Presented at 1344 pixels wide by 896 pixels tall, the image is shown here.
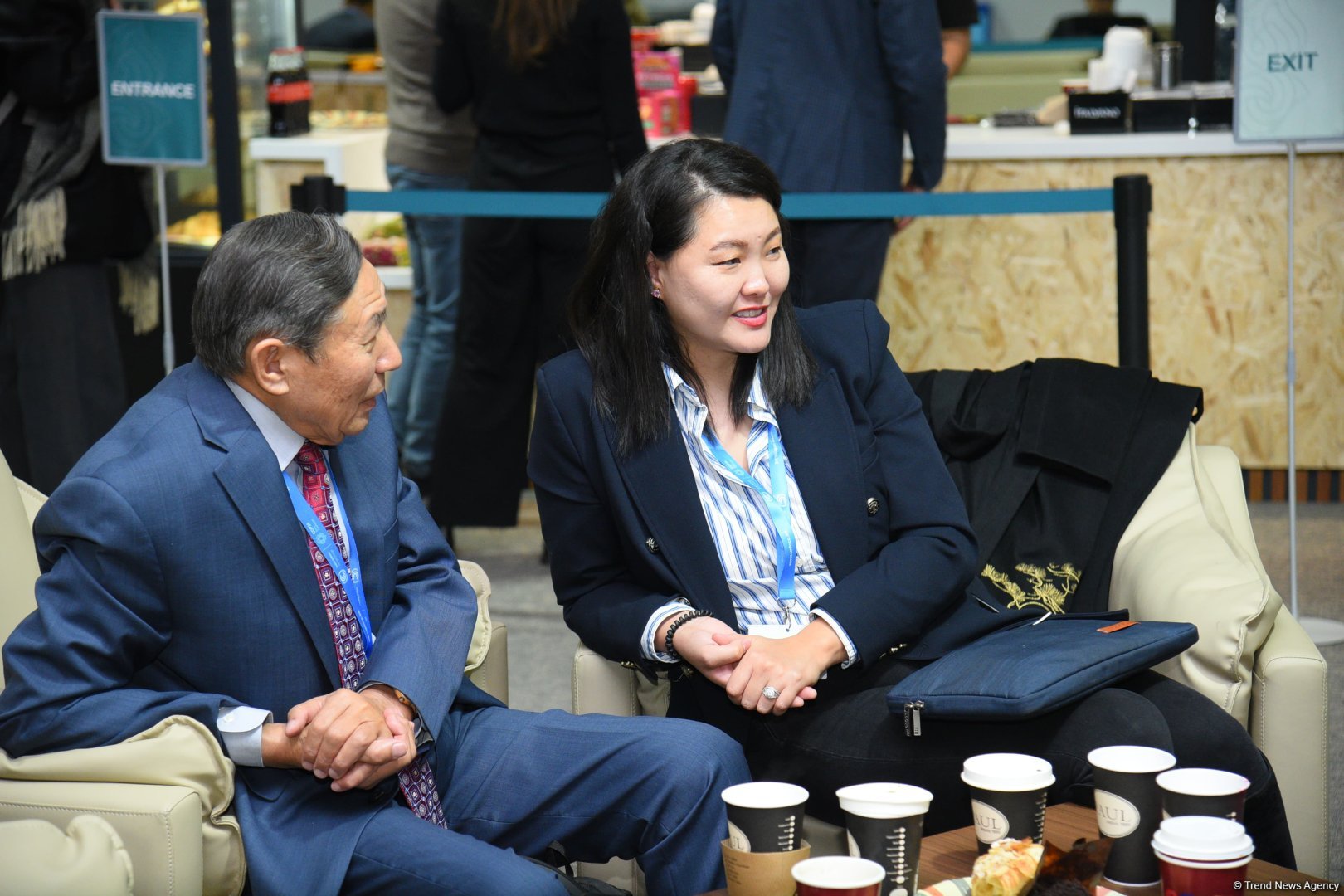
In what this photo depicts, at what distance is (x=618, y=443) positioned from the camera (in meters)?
2.40

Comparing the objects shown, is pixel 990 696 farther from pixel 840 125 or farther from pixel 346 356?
pixel 840 125

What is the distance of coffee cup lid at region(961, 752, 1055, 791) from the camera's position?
172 centimetres

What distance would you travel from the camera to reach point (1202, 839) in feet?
5.10

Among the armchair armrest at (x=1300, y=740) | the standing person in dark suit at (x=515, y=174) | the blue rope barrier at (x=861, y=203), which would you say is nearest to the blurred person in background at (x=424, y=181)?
the standing person in dark suit at (x=515, y=174)

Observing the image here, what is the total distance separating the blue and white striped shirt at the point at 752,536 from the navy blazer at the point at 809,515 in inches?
1.2

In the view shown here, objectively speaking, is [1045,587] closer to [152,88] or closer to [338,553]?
[338,553]

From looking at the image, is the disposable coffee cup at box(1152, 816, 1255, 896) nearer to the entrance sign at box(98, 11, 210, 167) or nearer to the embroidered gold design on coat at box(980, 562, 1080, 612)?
the embroidered gold design on coat at box(980, 562, 1080, 612)

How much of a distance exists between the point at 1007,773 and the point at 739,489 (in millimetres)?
793

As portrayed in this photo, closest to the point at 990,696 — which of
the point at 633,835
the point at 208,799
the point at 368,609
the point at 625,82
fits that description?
the point at 633,835

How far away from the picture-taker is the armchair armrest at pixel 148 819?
178 cm

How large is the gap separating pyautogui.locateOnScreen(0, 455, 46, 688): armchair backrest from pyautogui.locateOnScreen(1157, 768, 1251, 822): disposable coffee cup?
1552 mm

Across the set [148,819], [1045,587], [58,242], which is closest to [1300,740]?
[1045,587]

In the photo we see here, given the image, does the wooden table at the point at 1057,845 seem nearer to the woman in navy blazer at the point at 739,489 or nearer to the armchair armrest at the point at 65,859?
the woman in navy blazer at the point at 739,489

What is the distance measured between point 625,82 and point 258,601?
8.65ft
